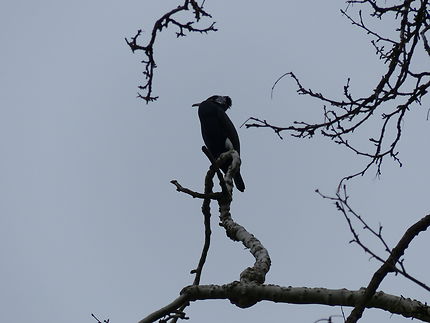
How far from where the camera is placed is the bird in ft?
25.9

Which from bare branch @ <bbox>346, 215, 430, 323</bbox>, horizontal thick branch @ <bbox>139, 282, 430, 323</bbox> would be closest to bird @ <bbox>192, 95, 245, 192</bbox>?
horizontal thick branch @ <bbox>139, 282, 430, 323</bbox>

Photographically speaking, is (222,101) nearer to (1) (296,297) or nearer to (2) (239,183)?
(2) (239,183)

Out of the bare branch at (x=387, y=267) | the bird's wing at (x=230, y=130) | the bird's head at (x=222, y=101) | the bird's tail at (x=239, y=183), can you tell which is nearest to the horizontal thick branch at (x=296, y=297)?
the bare branch at (x=387, y=267)

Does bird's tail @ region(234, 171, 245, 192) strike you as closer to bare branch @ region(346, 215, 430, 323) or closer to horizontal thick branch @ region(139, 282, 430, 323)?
horizontal thick branch @ region(139, 282, 430, 323)

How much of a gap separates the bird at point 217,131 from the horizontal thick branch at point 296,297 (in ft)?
16.0

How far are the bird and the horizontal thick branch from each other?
16.0 ft

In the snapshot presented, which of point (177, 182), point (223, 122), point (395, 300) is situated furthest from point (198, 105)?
point (395, 300)

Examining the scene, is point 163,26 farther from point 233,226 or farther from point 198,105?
point 198,105

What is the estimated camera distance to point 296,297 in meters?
2.74

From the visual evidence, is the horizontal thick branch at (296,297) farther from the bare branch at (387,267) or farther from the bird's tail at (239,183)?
the bird's tail at (239,183)

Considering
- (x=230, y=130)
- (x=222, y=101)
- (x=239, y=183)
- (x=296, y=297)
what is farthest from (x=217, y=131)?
(x=296, y=297)

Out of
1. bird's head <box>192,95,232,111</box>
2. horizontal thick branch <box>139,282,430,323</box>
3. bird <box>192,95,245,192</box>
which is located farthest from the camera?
bird's head <box>192,95,232,111</box>

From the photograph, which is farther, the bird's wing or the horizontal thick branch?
the bird's wing

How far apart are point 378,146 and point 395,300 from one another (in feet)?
2.67
